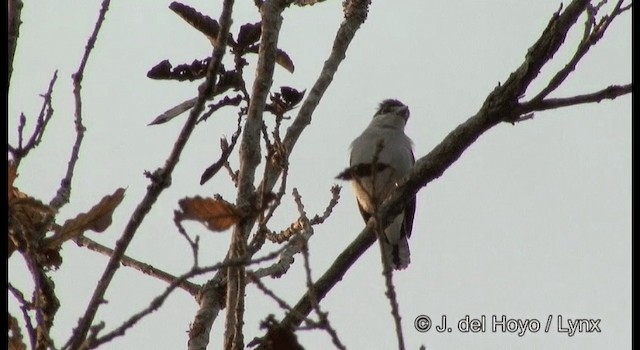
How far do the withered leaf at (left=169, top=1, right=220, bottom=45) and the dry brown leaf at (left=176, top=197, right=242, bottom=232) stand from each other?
144 centimetres

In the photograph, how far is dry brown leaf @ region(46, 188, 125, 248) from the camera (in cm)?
273

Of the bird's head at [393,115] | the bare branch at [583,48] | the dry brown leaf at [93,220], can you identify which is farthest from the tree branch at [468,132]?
the bird's head at [393,115]

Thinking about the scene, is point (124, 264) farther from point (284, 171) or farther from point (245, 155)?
point (284, 171)

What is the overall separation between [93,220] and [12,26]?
68 centimetres

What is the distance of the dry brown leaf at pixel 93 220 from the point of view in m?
2.73

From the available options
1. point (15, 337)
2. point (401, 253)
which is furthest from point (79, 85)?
point (401, 253)

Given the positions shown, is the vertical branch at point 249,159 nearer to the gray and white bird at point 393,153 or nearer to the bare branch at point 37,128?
the bare branch at point 37,128

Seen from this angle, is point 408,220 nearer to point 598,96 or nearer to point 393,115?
point 393,115

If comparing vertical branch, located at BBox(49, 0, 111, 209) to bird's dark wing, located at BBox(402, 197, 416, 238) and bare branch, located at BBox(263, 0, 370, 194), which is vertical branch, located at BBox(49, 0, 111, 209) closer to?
bare branch, located at BBox(263, 0, 370, 194)

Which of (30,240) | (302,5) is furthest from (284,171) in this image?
(302,5)

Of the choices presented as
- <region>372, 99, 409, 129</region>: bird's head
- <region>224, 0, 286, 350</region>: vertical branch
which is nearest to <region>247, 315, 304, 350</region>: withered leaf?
<region>224, 0, 286, 350</region>: vertical branch

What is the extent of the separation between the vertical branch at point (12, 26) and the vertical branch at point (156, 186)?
0.76 metres

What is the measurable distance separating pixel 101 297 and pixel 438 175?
1432 mm

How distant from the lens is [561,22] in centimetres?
325
